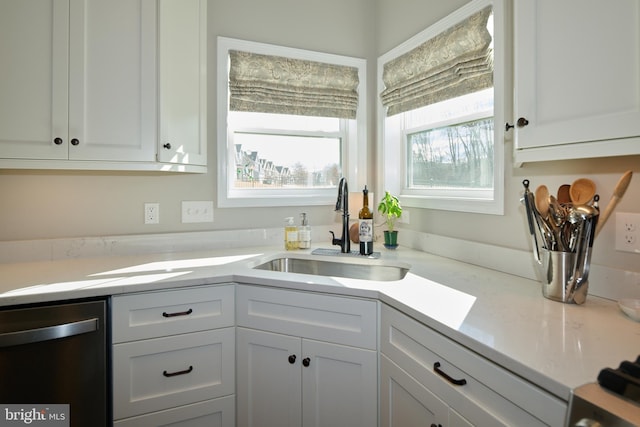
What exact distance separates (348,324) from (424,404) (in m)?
0.39

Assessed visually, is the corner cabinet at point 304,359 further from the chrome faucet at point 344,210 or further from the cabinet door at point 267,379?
the chrome faucet at point 344,210

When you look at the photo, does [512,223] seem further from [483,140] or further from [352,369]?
[352,369]

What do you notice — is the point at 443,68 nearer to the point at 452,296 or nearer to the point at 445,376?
the point at 452,296

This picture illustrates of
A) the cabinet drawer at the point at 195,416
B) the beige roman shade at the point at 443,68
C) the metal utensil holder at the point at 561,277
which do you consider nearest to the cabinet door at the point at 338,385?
the cabinet drawer at the point at 195,416

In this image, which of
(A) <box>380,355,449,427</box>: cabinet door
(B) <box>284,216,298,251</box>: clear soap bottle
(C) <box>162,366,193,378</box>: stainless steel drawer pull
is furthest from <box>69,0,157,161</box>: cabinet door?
(A) <box>380,355,449,427</box>: cabinet door

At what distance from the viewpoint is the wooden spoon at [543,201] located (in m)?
1.24

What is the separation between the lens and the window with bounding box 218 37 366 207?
87.9 inches

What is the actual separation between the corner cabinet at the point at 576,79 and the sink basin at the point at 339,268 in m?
Answer: 0.83

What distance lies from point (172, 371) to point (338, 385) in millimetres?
669

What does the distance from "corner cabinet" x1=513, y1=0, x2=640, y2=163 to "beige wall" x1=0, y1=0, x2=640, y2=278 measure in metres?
0.22

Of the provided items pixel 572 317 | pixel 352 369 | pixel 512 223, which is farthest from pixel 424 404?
pixel 512 223

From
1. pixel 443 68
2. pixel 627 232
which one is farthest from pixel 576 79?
pixel 443 68

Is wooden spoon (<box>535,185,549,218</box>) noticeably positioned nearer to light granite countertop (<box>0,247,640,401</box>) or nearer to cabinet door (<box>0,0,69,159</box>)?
light granite countertop (<box>0,247,640,401</box>)

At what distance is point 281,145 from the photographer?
97.5 inches
